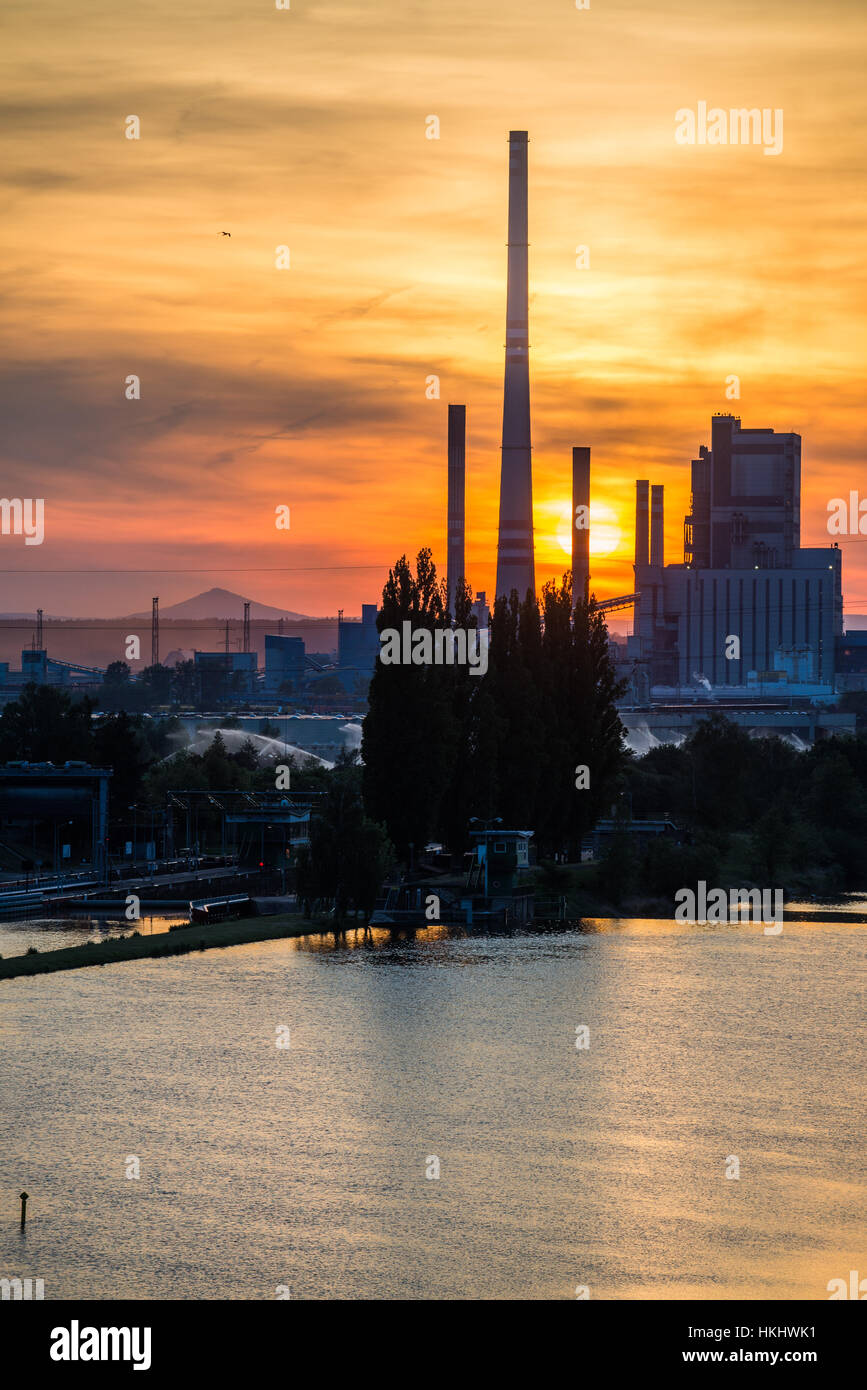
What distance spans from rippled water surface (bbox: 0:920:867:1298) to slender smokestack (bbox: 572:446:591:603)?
126m

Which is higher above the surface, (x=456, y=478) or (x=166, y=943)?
(x=456, y=478)

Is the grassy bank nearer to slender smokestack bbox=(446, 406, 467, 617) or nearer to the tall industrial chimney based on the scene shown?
the tall industrial chimney

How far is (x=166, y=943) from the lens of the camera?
52.2m

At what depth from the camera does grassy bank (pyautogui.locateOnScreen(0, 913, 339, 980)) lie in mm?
Result: 46156

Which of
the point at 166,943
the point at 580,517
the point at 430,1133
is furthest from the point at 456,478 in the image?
the point at 430,1133

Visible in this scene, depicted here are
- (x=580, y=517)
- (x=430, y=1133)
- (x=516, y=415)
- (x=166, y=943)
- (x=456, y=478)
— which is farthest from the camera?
(x=580, y=517)

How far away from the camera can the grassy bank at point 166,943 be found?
1817 inches

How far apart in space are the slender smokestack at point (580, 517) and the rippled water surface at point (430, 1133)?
12597 centimetres

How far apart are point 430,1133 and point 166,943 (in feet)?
80.5

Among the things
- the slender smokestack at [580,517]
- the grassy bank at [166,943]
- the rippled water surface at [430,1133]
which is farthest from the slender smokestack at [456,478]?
the rippled water surface at [430,1133]

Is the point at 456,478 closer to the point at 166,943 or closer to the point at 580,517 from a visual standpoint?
the point at 580,517

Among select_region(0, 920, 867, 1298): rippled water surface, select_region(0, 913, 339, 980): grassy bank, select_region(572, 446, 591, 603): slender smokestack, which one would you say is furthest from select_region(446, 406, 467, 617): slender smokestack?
select_region(0, 920, 867, 1298): rippled water surface

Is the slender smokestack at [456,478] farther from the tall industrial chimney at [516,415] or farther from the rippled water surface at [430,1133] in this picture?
the rippled water surface at [430,1133]
